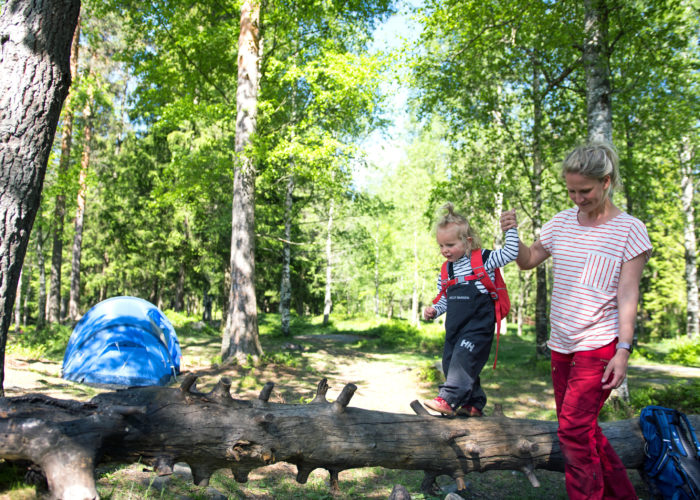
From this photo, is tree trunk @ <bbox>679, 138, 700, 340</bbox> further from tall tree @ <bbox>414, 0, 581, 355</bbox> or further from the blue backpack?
the blue backpack

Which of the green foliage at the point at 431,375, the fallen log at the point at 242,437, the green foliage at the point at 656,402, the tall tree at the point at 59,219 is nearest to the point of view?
the fallen log at the point at 242,437

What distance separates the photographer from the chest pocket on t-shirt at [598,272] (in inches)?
118

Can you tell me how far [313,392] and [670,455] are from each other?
240 inches

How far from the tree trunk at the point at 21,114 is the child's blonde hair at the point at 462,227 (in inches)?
130

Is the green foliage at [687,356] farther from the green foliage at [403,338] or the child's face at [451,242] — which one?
the child's face at [451,242]

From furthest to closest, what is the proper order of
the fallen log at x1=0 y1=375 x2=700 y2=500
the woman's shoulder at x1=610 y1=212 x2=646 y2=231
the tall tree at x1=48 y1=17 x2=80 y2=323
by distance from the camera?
the tall tree at x1=48 y1=17 x2=80 y2=323 < the woman's shoulder at x1=610 y1=212 x2=646 y2=231 < the fallen log at x1=0 y1=375 x2=700 y2=500

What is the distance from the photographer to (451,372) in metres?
3.60

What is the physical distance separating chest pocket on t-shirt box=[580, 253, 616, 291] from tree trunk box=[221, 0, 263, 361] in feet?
28.4

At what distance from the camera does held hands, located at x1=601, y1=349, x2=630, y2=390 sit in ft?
9.05

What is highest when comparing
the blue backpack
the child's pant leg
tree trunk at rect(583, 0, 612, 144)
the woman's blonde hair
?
tree trunk at rect(583, 0, 612, 144)

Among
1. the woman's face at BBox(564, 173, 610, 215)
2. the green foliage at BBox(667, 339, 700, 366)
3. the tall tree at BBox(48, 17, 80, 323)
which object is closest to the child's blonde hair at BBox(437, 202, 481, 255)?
the woman's face at BBox(564, 173, 610, 215)

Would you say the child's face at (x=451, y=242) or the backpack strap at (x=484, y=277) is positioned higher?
the child's face at (x=451, y=242)

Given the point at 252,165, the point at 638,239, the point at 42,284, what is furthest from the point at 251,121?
the point at 42,284

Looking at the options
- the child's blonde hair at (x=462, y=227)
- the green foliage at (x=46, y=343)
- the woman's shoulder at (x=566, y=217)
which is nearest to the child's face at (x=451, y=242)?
the child's blonde hair at (x=462, y=227)
